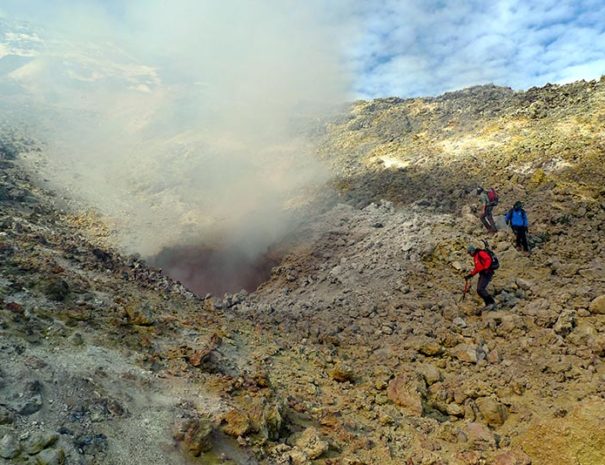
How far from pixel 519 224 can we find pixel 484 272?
7.28 feet

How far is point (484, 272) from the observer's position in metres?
8.97

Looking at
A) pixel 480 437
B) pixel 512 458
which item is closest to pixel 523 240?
pixel 480 437

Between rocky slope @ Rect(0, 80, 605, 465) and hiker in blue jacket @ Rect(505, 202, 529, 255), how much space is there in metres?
0.27

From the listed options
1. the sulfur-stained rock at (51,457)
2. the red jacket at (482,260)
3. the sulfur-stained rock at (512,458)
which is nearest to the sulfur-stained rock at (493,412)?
the sulfur-stained rock at (512,458)

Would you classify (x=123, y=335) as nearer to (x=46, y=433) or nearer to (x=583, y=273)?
(x=46, y=433)

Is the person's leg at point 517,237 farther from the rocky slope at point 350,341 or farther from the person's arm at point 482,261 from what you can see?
the person's arm at point 482,261

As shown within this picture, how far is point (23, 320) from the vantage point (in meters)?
5.64

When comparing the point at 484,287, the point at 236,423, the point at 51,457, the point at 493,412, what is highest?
the point at 484,287

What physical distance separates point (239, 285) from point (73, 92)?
85.7ft

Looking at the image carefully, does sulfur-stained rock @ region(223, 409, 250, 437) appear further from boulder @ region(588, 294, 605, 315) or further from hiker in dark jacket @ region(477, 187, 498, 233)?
hiker in dark jacket @ region(477, 187, 498, 233)

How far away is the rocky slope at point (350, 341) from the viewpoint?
15.5ft

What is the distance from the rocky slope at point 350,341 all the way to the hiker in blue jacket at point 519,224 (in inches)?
10.8

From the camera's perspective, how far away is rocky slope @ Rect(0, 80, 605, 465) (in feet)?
15.5

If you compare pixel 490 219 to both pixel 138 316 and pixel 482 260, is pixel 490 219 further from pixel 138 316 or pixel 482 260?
pixel 138 316
